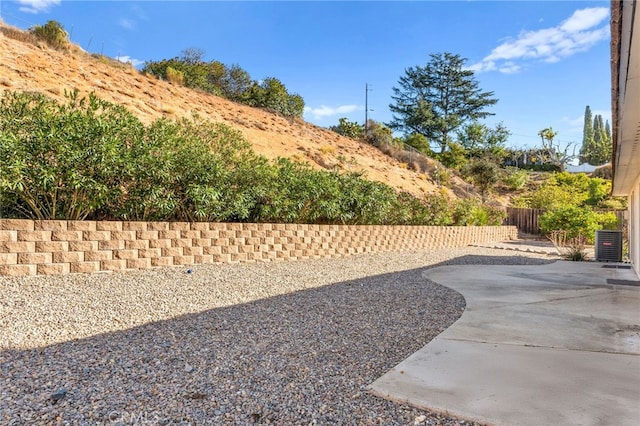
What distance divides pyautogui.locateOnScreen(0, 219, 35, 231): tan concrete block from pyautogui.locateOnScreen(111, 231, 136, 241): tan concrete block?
3.36 ft

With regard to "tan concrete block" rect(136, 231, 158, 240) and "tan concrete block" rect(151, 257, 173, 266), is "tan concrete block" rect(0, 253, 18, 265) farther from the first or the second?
"tan concrete block" rect(151, 257, 173, 266)

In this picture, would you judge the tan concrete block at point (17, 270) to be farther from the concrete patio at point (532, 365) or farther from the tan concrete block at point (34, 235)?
the concrete patio at point (532, 365)

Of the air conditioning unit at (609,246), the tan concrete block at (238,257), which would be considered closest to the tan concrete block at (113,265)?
the tan concrete block at (238,257)

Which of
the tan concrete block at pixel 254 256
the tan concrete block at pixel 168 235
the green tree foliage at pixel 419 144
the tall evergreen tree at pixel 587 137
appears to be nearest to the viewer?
the tan concrete block at pixel 168 235

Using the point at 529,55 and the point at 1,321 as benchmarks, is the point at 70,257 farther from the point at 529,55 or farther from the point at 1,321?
the point at 529,55

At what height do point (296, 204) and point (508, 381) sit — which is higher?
point (296, 204)

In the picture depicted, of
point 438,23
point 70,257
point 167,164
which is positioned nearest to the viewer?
point 70,257

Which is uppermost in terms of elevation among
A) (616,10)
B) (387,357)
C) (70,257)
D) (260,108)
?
(260,108)

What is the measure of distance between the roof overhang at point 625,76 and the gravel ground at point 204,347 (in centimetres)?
229

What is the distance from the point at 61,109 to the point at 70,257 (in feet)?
7.19

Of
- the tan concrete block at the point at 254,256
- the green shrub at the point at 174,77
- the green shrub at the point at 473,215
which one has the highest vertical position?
the green shrub at the point at 174,77

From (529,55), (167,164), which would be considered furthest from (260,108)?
(167,164)

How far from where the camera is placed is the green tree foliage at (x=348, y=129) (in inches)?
1281

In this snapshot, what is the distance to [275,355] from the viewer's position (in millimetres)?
3324
